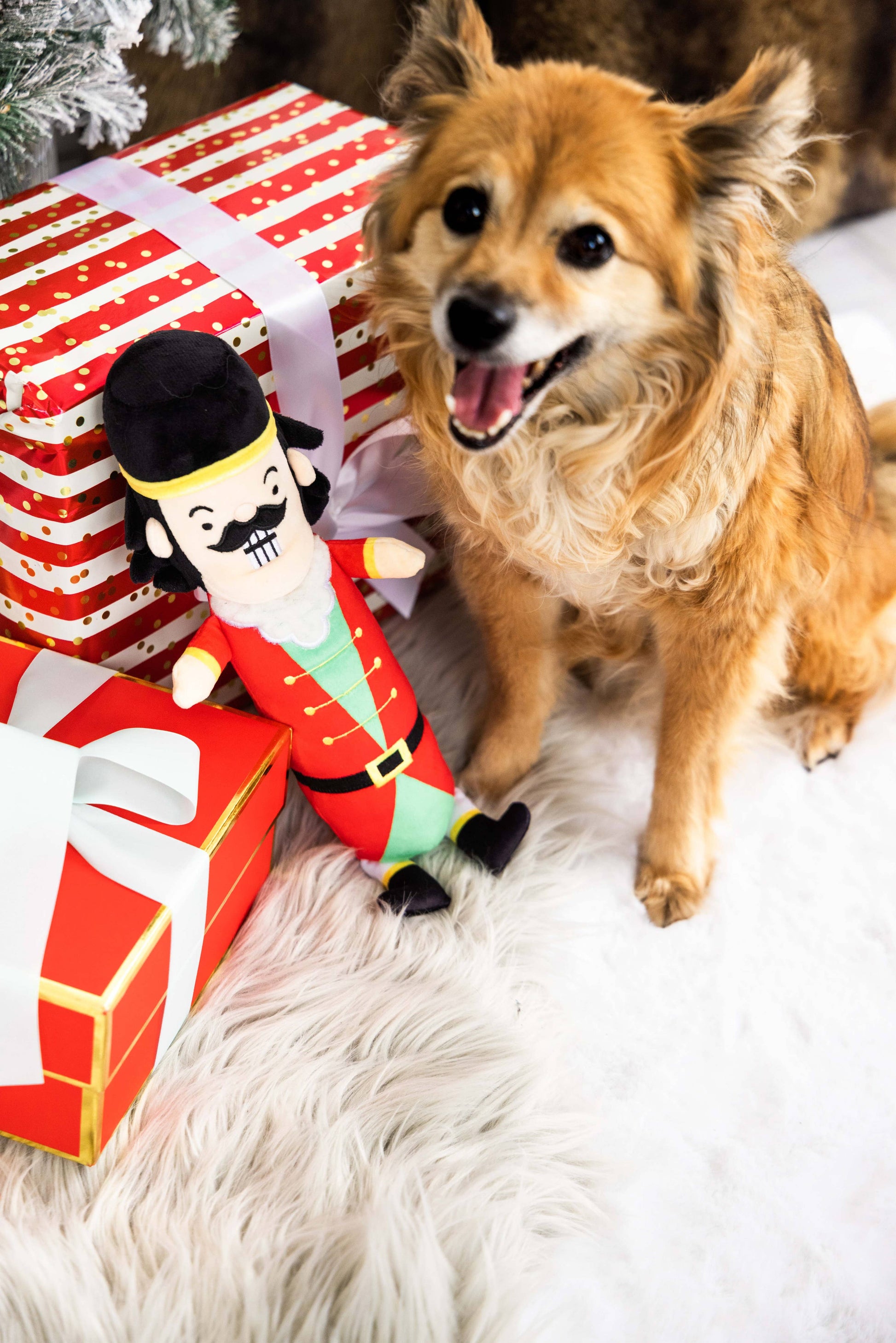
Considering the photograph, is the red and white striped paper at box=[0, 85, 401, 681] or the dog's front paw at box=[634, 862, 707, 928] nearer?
the red and white striped paper at box=[0, 85, 401, 681]

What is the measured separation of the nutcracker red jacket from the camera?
106cm

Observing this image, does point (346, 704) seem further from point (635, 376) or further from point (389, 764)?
point (635, 376)

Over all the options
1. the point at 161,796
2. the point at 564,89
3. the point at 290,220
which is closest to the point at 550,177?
the point at 564,89

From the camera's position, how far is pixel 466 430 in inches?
34.2

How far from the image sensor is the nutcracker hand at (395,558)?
43.4 inches

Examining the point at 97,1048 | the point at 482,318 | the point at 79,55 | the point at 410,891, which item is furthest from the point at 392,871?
the point at 79,55

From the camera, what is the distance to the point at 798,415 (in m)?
1.01

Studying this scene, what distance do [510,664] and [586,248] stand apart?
56 centimetres

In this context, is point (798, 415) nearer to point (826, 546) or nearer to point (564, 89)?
point (826, 546)

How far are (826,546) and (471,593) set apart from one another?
0.40 metres

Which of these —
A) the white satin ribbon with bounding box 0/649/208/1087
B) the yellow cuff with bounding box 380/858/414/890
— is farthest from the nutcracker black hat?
the yellow cuff with bounding box 380/858/414/890

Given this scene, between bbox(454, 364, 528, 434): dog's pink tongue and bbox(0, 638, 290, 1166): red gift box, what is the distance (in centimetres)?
40

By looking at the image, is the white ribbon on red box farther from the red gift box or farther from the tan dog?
the red gift box

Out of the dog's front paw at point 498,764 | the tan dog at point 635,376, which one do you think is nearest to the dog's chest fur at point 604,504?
the tan dog at point 635,376
